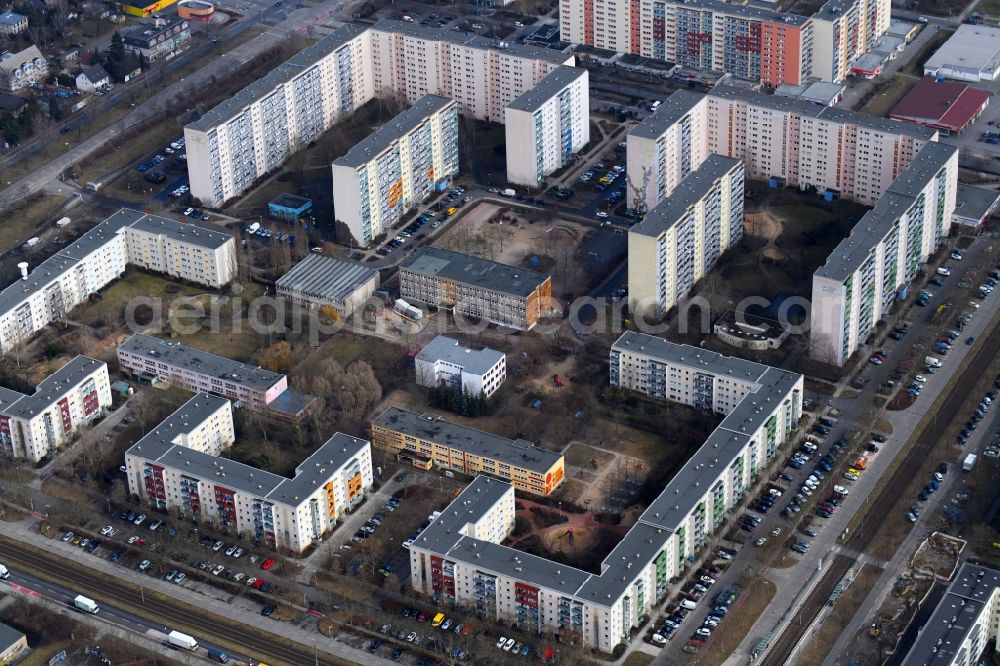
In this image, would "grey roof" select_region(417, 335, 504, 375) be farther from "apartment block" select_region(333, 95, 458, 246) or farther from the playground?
"apartment block" select_region(333, 95, 458, 246)

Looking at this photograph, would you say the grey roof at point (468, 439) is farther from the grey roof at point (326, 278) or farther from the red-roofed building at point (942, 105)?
the red-roofed building at point (942, 105)

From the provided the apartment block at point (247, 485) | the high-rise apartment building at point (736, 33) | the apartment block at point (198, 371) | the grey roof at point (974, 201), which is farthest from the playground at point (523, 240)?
the grey roof at point (974, 201)

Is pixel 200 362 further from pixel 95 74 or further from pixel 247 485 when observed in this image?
pixel 95 74

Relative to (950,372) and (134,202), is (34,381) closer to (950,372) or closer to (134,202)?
(134,202)

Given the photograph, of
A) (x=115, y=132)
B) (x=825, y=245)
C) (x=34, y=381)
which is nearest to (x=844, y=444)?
(x=825, y=245)

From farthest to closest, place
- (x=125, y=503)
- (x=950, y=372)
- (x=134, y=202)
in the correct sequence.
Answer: (x=134, y=202) → (x=950, y=372) → (x=125, y=503)

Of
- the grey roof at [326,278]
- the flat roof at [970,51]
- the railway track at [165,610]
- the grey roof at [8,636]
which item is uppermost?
the flat roof at [970,51]
